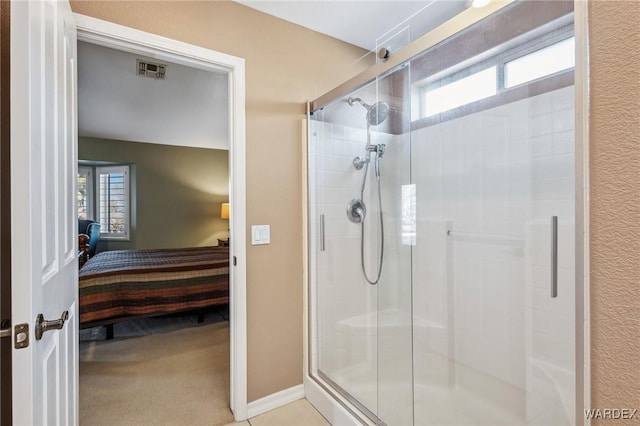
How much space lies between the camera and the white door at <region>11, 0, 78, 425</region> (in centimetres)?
75

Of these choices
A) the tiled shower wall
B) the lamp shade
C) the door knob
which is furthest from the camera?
the lamp shade

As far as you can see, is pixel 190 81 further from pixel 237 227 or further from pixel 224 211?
pixel 224 211

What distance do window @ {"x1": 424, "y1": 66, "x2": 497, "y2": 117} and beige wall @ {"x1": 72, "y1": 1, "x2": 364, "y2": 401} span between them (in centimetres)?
82

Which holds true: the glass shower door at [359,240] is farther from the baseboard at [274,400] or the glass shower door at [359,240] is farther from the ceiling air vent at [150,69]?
the ceiling air vent at [150,69]

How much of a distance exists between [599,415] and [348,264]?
160 cm

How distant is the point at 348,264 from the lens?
2291 mm

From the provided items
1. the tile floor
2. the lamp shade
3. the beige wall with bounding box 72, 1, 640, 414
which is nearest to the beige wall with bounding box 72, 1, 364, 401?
the beige wall with bounding box 72, 1, 640, 414

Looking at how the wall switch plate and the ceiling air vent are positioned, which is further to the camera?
the ceiling air vent

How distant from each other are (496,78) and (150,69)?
8.66 feet

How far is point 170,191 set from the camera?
583 centimetres

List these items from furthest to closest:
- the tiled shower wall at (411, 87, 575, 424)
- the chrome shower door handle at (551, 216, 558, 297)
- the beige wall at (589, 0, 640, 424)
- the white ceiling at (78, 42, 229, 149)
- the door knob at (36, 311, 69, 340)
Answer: the white ceiling at (78, 42, 229, 149) → the tiled shower wall at (411, 87, 575, 424) → the chrome shower door handle at (551, 216, 558, 297) → the door knob at (36, 311, 69, 340) → the beige wall at (589, 0, 640, 424)

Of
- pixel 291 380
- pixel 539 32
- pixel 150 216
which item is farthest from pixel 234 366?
pixel 150 216

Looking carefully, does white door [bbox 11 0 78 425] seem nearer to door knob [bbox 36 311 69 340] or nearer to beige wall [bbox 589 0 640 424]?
door knob [bbox 36 311 69 340]

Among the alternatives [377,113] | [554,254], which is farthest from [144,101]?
[554,254]
